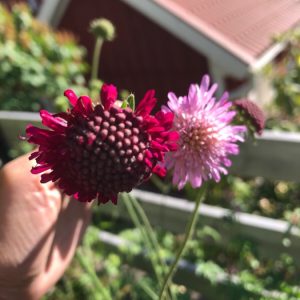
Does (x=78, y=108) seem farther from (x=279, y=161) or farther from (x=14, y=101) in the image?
(x=14, y=101)

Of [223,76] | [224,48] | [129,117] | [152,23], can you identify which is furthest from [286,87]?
[152,23]

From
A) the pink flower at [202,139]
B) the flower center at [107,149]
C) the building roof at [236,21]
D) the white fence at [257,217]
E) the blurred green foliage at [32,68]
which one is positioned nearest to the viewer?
the flower center at [107,149]

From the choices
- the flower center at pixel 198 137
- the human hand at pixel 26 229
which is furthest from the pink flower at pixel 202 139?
the human hand at pixel 26 229

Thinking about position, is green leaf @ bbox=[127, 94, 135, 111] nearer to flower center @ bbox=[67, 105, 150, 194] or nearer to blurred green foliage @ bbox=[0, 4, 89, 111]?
flower center @ bbox=[67, 105, 150, 194]

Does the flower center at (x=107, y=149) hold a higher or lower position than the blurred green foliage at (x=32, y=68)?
higher

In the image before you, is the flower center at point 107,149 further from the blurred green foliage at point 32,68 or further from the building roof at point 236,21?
the building roof at point 236,21

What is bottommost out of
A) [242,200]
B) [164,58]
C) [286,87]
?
[242,200]
